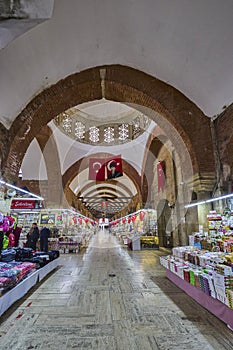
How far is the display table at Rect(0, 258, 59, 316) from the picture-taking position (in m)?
3.12

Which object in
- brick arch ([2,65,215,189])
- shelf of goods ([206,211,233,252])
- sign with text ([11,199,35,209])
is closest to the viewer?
shelf of goods ([206,211,233,252])

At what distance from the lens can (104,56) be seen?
6125 mm

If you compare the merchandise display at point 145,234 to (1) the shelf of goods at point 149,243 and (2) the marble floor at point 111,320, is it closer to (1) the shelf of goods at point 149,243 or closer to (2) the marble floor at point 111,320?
(1) the shelf of goods at point 149,243

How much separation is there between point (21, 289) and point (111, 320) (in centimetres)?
189

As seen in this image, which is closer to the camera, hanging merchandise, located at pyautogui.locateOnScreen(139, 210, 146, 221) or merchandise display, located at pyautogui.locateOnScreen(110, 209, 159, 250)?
merchandise display, located at pyautogui.locateOnScreen(110, 209, 159, 250)

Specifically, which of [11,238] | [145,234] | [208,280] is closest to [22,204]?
[11,238]

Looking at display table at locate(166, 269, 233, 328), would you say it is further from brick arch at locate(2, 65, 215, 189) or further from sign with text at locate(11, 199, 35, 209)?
sign with text at locate(11, 199, 35, 209)

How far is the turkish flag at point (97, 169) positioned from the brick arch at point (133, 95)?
14.2 ft

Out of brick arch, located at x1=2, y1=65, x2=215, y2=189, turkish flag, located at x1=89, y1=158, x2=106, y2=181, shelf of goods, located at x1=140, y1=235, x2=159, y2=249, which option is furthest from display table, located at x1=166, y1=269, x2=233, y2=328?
shelf of goods, located at x1=140, y1=235, x2=159, y2=249

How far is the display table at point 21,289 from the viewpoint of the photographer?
3.12 m

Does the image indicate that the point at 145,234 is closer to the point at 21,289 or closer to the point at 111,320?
the point at 21,289

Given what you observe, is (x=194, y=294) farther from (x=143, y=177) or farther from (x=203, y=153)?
(x=143, y=177)

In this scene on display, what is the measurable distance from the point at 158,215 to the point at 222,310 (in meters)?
9.41

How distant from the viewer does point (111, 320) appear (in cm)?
286
